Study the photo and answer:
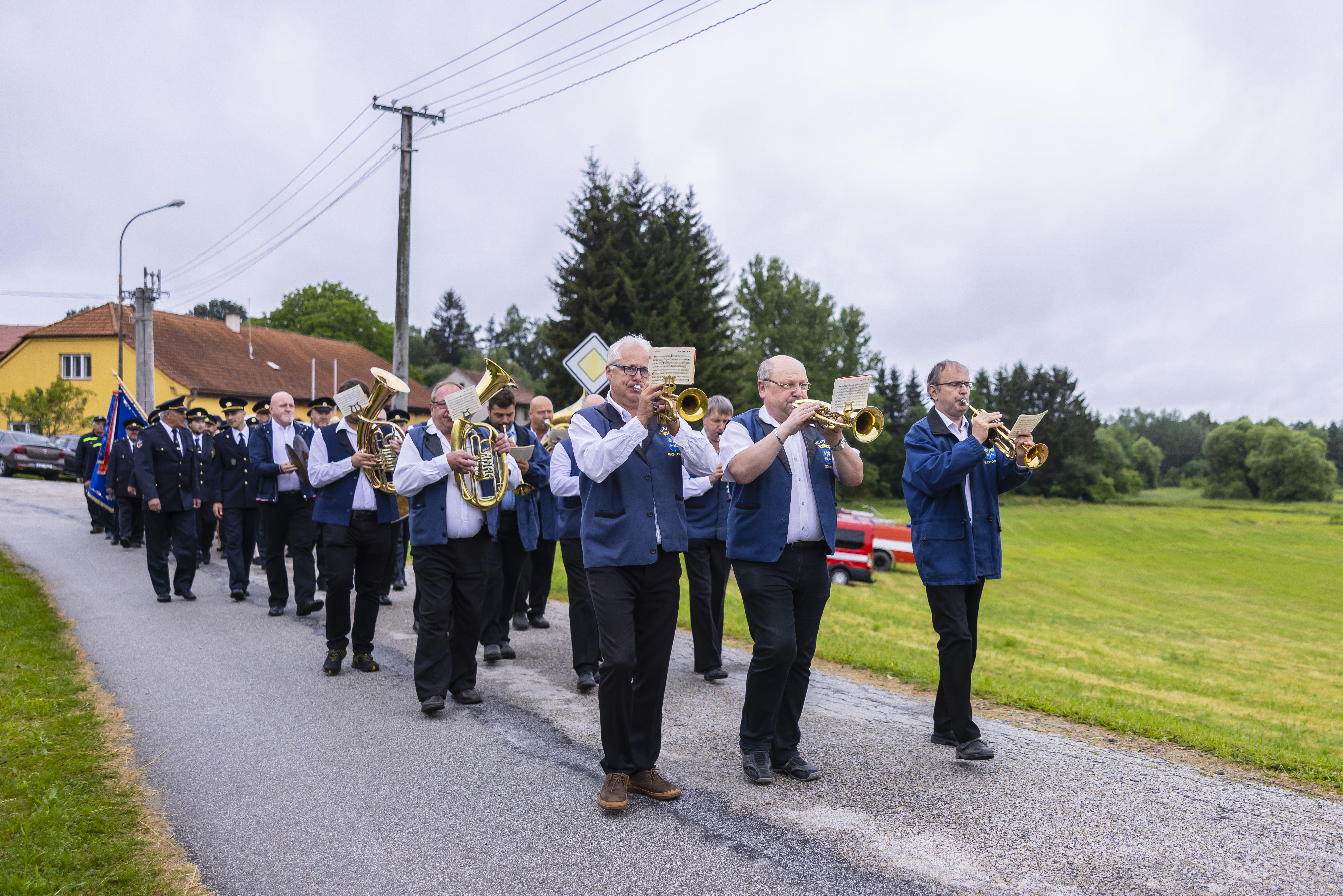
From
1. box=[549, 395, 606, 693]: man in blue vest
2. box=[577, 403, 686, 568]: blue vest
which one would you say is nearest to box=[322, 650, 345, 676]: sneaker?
box=[549, 395, 606, 693]: man in blue vest

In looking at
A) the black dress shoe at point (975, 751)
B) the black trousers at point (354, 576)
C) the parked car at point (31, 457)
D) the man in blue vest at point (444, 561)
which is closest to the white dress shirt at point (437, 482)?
the man in blue vest at point (444, 561)

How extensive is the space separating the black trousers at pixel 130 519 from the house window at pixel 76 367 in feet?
118

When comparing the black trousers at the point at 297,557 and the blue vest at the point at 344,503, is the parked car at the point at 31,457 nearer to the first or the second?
the black trousers at the point at 297,557

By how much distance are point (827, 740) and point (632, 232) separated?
102 feet

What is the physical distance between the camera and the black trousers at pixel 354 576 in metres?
7.39

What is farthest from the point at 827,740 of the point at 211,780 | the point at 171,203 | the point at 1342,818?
the point at 171,203

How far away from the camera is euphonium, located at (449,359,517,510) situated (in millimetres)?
6523

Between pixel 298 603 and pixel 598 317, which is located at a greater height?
pixel 598 317

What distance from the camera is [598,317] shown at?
3403 centimetres

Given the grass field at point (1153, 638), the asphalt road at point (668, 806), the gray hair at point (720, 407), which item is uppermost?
the gray hair at point (720, 407)

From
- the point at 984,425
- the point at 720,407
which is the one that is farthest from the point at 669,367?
the point at 720,407

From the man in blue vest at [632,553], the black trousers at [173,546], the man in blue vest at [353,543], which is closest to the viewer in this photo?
the man in blue vest at [632,553]

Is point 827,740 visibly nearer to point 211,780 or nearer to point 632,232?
A: point 211,780

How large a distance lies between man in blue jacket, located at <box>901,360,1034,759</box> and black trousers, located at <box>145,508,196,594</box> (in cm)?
863
